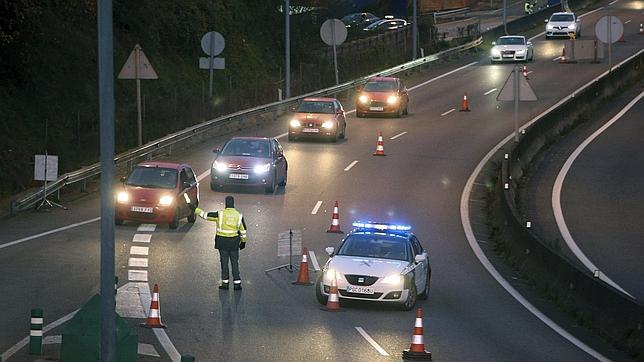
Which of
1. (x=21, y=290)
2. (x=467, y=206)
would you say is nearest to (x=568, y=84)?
(x=467, y=206)

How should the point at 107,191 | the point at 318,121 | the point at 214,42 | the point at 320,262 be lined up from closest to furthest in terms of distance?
the point at 107,191 → the point at 320,262 → the point at 318,121 → the point at 214,42

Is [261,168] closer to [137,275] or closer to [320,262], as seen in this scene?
[320,262]

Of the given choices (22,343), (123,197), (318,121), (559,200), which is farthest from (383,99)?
(22,343)

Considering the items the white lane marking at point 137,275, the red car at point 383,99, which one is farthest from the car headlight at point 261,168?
the red car at point 383,99

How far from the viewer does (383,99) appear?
2149 inches

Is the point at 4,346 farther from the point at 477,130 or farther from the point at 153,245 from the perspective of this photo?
the point at 477,130

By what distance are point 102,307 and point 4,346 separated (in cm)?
815

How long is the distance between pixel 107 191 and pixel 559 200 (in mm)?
28466

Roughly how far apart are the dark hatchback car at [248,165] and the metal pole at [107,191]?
26.2 metres

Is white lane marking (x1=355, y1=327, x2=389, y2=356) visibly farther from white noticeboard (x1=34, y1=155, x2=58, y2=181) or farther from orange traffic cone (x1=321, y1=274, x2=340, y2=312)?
white noticeboard (x1=34, y1=155, x2=58, y2=181)

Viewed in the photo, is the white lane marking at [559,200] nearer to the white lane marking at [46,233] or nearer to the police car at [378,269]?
the police car at [378,269]

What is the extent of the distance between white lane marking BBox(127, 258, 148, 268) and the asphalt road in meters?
0.19

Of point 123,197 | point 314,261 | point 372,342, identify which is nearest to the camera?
point 372,342

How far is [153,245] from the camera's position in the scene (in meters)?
29.4
